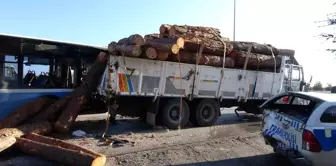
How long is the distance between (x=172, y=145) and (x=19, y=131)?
3621 millimetres

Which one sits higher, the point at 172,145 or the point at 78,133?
the point at 78,133

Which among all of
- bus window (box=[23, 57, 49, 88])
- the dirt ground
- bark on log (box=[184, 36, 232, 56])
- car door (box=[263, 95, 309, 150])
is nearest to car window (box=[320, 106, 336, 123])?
car door (box=[263, 95, 309, 150])

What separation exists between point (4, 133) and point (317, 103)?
20.9 ft

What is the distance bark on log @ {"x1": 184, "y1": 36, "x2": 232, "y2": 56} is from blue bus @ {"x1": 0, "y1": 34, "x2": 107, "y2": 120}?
306 cm

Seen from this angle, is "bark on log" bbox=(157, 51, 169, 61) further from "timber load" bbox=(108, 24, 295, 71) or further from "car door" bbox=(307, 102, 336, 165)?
"car door" bbox=(307, 102, 336, 165)

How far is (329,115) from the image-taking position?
5273 millimetres

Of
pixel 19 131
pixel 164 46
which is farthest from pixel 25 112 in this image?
pixel 164 46

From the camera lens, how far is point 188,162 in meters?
6.44

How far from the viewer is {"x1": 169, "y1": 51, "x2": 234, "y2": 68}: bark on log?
33.2 feet

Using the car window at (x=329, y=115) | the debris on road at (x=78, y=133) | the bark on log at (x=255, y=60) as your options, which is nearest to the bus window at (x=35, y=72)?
the debris on road at (x=78, y=133)

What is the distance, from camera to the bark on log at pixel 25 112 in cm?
816

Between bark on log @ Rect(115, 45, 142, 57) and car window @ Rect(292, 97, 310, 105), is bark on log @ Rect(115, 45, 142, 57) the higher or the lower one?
the higher one

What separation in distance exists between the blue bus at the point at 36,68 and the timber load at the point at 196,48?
131 centimetres

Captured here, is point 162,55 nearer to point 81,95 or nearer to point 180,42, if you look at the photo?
point 180,42
